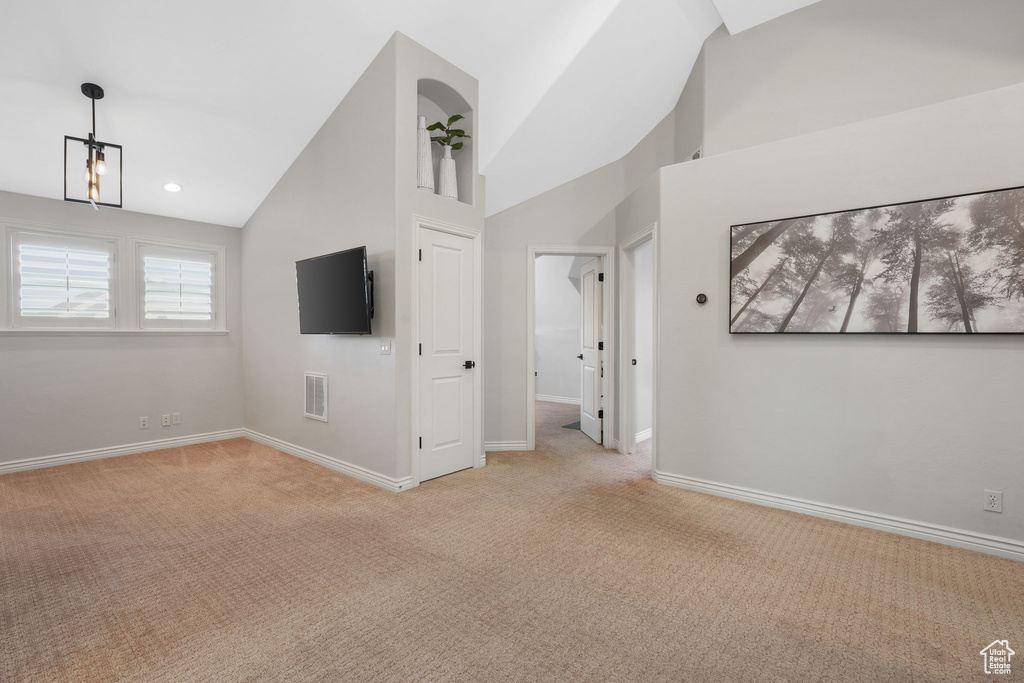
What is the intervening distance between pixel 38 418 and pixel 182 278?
1762 millimetres

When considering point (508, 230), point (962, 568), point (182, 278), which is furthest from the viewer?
point (182, 278)

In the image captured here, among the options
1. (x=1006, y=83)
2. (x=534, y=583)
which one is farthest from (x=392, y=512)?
(x=1006, y=83)

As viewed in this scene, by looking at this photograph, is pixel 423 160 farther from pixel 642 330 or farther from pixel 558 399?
pixel 558 399

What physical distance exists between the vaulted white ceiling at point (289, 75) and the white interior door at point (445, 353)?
3.20 ft

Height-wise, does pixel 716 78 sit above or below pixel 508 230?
above

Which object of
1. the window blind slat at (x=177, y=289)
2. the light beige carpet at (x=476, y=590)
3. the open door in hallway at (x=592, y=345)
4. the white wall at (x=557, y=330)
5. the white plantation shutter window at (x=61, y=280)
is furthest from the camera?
the white wall at (x=557, y=330)

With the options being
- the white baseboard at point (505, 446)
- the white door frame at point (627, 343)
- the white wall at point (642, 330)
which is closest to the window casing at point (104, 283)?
the white baseboard at point (505, 446)

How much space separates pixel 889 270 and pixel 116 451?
6.60m

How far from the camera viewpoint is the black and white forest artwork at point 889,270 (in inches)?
99.1

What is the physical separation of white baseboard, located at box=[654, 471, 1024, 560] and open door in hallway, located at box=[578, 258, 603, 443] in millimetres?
1492

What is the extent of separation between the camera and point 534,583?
2.29 meters

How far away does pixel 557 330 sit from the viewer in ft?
27.2

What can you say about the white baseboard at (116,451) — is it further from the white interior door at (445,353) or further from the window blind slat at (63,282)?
the white interior door at (445,353)

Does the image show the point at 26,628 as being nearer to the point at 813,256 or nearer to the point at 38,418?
the point at 38,418
